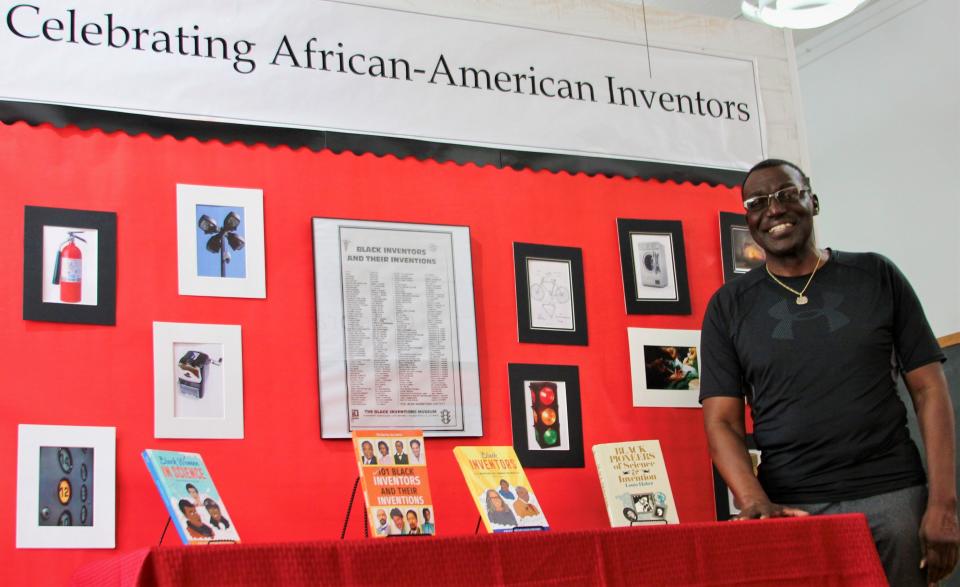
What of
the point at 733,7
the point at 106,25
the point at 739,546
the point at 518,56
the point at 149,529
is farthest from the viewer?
the point at 733,7

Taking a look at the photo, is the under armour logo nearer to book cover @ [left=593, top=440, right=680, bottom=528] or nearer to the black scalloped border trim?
book cover @ [left=593, top=440, right=680, bottom=528]

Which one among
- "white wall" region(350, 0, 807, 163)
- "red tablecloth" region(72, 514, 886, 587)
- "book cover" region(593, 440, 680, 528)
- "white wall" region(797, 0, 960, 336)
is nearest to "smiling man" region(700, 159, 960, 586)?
"red tablecloth" region(72, 514, 886, 587)

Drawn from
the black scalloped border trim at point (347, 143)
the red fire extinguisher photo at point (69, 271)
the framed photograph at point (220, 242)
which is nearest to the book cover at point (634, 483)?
the black scalloped border trim at point (347, 143)

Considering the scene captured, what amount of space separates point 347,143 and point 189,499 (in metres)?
1.23

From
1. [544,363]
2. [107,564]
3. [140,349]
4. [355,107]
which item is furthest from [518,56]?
[107,564]

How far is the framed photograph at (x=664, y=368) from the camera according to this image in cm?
345

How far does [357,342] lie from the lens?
3.08 m

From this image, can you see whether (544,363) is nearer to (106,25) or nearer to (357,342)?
(357,342)

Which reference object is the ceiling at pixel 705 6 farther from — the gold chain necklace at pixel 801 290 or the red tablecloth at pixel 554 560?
the red tablecloth at pixel 554 560

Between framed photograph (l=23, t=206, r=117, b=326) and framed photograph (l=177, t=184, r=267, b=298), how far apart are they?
194 mm

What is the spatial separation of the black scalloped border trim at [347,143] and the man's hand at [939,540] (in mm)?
1490

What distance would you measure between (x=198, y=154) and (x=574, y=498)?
4.86 ft

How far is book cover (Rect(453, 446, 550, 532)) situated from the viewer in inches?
106

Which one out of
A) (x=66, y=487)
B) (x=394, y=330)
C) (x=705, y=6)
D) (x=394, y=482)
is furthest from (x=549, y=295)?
(x=705, y=6)
